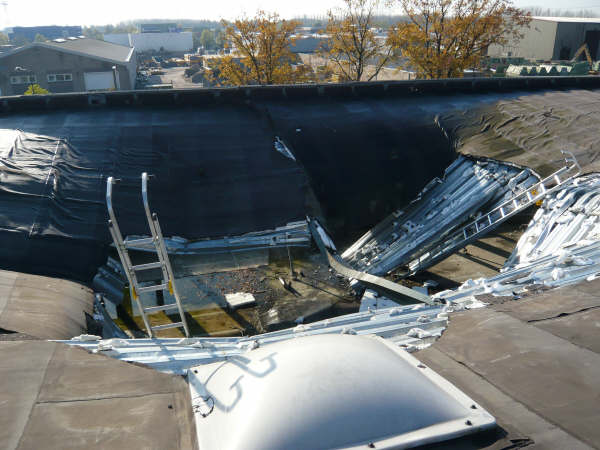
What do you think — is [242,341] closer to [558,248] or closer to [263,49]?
[558,248]

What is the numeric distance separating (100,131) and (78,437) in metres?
11.9

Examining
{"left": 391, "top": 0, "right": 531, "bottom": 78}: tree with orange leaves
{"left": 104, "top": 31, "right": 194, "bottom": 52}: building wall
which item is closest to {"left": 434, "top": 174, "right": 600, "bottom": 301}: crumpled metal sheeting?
{"left": 391, "top": 0, "right": 531, "bottom": 78}: tree with orange leaves

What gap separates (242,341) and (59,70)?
148ft

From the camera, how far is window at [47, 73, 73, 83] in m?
41.6


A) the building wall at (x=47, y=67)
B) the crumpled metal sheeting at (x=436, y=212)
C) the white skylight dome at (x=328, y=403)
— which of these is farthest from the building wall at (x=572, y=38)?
the white skylight dome at (x=328, y=403)

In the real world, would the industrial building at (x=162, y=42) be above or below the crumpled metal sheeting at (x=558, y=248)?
above

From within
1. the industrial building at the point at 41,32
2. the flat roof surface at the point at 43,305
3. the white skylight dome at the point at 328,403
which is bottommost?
the flat roof surface at the point at 43,305

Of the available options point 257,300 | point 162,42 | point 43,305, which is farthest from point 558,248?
point 162,42

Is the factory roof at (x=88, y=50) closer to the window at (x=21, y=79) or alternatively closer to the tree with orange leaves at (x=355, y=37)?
the window at (x=21, y=79)

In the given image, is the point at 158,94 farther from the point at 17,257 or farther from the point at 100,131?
the point at 17,257

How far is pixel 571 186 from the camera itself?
32.0ft

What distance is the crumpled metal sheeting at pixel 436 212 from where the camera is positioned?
11.6 meters

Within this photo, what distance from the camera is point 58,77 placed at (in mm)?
41938

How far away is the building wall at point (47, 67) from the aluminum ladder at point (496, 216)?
4070 centimetres
